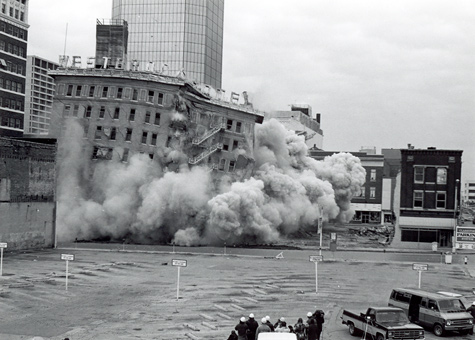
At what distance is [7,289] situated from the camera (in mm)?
34000

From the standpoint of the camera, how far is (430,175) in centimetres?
6556

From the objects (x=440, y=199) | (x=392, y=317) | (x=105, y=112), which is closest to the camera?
(x=392, y=317)

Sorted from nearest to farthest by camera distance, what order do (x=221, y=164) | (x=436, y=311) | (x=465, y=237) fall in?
(x=436, y=311), (x=465, y=237), (x=221, y=164)

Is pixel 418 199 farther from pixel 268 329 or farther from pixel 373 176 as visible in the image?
pixel 373 176

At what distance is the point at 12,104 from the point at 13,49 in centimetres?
754

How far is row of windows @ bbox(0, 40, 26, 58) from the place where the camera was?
80125 mm

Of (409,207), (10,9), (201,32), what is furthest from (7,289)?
(201,32)

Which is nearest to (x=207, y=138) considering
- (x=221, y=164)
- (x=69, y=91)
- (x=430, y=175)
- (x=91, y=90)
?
(x=221, y=164)

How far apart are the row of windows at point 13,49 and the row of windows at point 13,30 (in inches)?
65.7

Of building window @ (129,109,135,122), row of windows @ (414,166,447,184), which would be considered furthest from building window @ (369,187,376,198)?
building window @ (129,109,135,122)

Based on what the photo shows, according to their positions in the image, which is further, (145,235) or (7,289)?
(145,235)

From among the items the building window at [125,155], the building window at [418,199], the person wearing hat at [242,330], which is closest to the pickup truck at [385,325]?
the person wearing hat at [242,330]

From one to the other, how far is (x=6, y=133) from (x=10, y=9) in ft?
57.4

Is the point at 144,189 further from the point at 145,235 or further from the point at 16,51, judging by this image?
the point at 16,51
